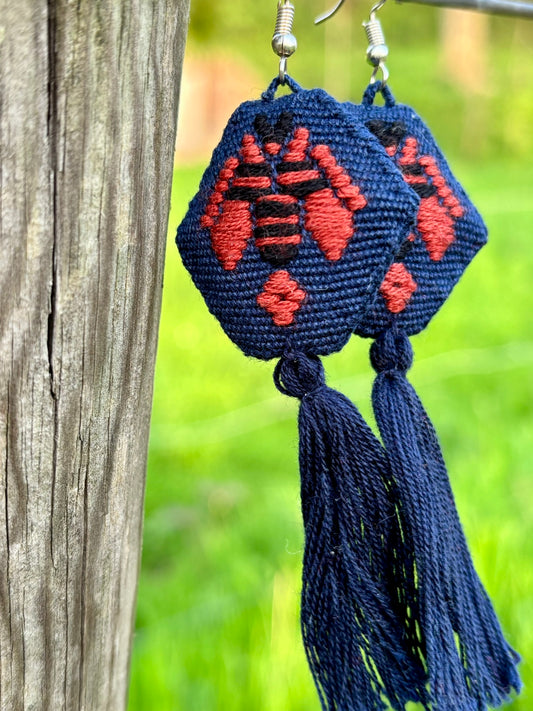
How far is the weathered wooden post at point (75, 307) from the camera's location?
A: 52 cm

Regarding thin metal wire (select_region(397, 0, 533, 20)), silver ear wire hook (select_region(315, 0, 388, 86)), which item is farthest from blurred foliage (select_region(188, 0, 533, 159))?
silver ear wire hook (select_region(315, 0, 388, 86))

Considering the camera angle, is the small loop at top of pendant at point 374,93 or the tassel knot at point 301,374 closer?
the tassel knot at point 301,374

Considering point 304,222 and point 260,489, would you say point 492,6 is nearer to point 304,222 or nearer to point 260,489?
point 304,222

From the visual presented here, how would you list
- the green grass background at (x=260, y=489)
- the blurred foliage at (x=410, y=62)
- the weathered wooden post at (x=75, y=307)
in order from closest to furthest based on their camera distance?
the weathered wooden post at (x=75, y=307)
the green grass background at (x=260, y=489)
the blurred foliage at (x=410, y=62)

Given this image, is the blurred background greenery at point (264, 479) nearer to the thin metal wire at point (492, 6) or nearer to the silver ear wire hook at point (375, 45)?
the silver ear wire hook at point (375, 45)

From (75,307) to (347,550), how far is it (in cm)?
33

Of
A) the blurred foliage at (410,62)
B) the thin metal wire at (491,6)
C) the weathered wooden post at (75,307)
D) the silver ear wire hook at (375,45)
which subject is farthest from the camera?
the blurred foliage at (410,62)

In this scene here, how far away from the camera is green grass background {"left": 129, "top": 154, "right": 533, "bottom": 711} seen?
4.58 ft

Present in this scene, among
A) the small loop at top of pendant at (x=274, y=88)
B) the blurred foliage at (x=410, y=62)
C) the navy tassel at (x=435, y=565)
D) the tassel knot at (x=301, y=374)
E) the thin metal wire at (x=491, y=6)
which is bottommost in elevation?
the navy tassel at (x=435, y=565)

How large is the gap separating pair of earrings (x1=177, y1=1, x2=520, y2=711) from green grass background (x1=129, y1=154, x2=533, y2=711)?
131mm

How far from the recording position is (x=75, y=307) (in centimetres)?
57

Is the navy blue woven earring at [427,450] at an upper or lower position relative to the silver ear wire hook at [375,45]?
lower

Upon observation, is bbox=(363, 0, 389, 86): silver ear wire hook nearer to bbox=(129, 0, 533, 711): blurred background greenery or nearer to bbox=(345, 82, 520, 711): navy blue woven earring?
bbox=(345, 82, 520, 711): navy blue woven earring

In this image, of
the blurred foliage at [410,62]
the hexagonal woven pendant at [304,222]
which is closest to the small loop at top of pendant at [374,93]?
the hexagonal woven pendant at [304,222]
